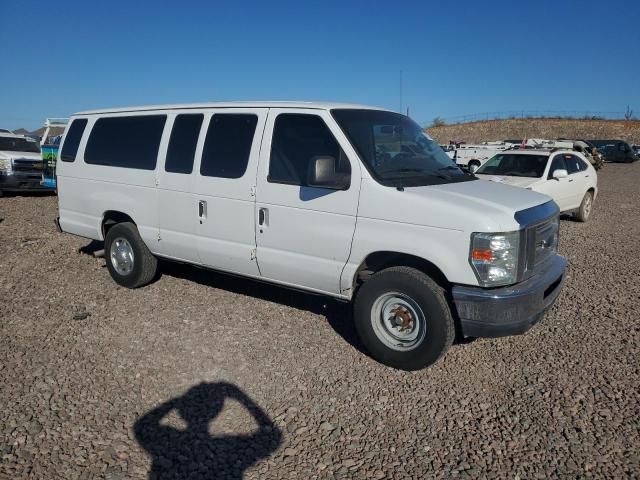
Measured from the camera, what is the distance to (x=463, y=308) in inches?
151

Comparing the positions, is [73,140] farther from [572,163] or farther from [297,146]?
[572,163]

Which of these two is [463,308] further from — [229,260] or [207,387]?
[229,260]

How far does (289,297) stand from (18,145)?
13.0 metres

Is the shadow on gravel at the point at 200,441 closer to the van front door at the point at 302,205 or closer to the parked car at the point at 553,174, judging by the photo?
the van front door at the point at 302,205

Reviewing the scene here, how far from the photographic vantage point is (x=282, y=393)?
391 cm

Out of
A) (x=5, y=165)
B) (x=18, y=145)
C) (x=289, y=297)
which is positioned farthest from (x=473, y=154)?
(x=289, y=297)

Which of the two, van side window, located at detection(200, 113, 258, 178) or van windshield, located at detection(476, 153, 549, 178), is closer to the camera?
van side window, located at detection(200, 113, 258, 178)

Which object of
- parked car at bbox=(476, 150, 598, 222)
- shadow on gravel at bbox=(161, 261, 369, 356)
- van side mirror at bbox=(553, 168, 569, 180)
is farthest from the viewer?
parked car at bbox=(476, 150, 598, 222)

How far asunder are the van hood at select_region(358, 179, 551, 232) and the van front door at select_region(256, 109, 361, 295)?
0.20 metres

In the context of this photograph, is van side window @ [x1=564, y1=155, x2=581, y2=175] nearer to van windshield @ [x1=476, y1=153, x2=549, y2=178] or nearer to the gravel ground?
van windshield @ [x1=476, y1=153, x2=549, y2=178]

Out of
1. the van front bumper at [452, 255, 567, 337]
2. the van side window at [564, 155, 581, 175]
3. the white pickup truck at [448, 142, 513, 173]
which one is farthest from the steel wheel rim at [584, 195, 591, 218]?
the white pickup truck at [448, 142, 513, 173]

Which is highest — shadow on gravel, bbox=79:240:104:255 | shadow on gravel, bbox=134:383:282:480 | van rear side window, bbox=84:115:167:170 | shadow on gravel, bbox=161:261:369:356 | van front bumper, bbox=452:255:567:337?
van rear side window, bbox=84:115:167:170

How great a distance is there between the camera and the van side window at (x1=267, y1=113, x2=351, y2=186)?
4531mm

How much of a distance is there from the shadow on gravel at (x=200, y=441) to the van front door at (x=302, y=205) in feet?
4.17
